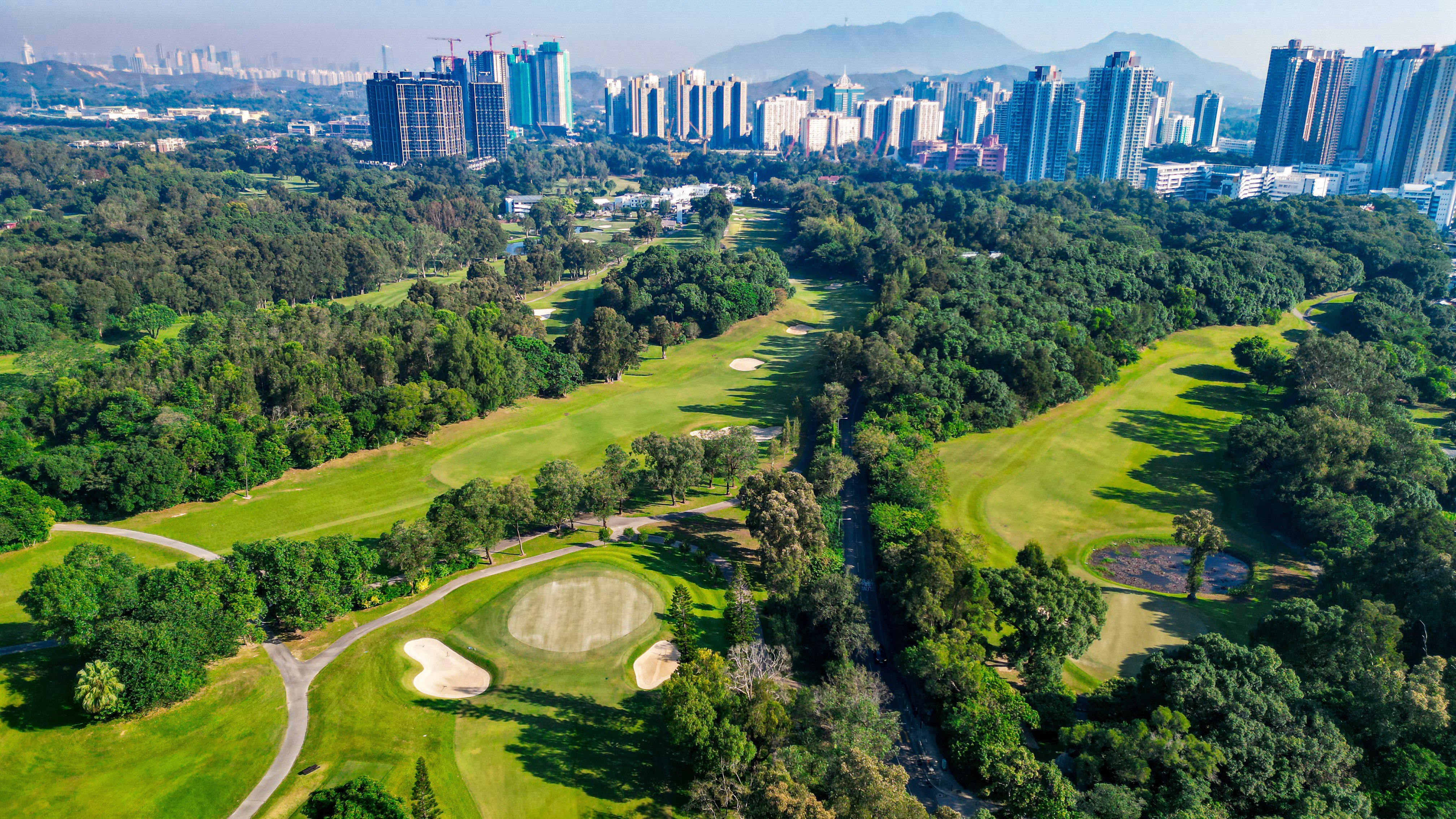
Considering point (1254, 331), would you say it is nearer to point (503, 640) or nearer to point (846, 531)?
point (846, 531)

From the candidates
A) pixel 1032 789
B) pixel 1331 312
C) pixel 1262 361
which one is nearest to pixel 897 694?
pixel 1032 789

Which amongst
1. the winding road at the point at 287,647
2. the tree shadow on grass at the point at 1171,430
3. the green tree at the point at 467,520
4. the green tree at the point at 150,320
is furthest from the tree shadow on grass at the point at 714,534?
the green tree at the point at 150,320

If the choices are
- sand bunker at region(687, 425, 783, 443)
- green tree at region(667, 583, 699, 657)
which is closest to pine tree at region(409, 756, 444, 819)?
green tree at region(667, 583, 699, 657)

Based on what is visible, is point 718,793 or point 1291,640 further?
point 1291,640

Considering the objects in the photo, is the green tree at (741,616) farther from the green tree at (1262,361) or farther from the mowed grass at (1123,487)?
the green tree at (1262,361)

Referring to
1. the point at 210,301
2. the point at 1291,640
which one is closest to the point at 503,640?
the point at 1291,640

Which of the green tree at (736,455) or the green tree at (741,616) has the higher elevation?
the green tree at (736,455)
